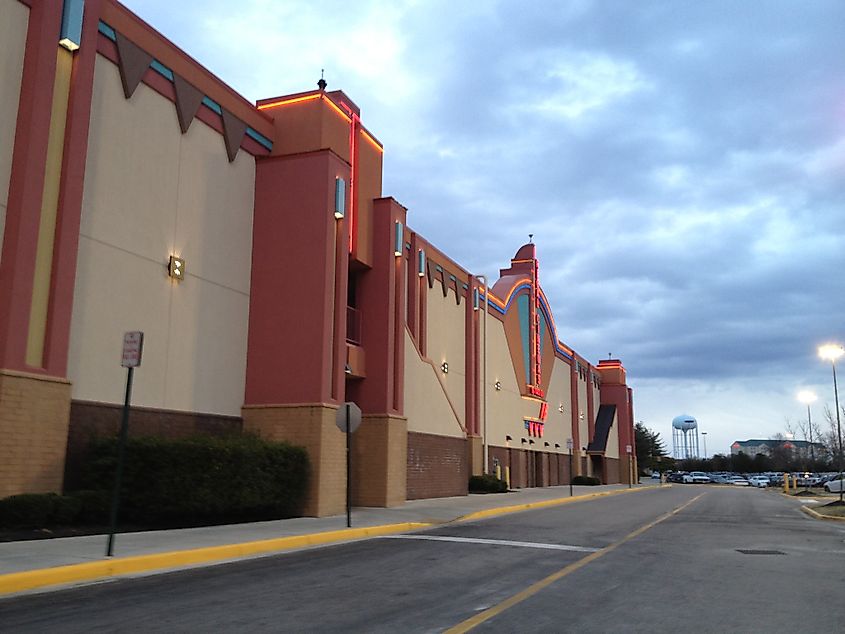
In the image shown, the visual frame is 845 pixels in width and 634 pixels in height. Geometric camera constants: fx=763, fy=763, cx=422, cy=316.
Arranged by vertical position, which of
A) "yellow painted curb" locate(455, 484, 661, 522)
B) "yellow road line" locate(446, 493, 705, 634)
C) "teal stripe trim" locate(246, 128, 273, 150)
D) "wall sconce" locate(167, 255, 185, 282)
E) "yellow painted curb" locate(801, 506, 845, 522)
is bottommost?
"yellow painted curb" locate(801, 506, 845, 522)

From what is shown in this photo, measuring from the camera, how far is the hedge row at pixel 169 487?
1325 cm

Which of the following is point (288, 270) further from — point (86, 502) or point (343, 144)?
point (86, 502)

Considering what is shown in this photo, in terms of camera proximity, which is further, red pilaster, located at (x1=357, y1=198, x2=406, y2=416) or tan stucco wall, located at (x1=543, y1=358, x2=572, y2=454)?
tan stucco wall, located at (x1=543, y1=358, x2=572, y2=454)

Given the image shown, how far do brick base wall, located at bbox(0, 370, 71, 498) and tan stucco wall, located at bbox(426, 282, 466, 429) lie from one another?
64.5ft

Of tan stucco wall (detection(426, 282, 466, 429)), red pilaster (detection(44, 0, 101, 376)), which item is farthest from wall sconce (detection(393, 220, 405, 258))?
red pilaster (detection(44, 0, 101, 376))

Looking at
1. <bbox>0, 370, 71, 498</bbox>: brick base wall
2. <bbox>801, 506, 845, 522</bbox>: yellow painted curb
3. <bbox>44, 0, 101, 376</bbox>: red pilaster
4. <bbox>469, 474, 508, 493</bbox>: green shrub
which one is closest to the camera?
<bbox>0, 370, 71, 498</bbox>: brick base wall

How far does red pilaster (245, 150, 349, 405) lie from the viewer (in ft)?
66.0

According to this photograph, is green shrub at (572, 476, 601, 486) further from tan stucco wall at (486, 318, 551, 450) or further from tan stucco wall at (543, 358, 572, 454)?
tan stucco wall at (486, 318, 551, 450)

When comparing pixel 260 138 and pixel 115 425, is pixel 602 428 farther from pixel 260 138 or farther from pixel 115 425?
pixel 115 425

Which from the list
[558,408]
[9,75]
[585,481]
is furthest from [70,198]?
[585,481]

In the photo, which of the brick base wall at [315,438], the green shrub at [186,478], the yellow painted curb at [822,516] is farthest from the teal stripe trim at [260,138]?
the yellow painted curb at [822,516]

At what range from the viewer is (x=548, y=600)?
27.3 ft

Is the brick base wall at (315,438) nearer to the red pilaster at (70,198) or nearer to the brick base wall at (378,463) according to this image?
the brick base wall at (378,463)

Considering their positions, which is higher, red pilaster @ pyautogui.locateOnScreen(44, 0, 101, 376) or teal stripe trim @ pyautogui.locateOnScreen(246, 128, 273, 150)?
teal stripe trim @ pyautogui.locateOnScreen(246, 128, 273, 150)
